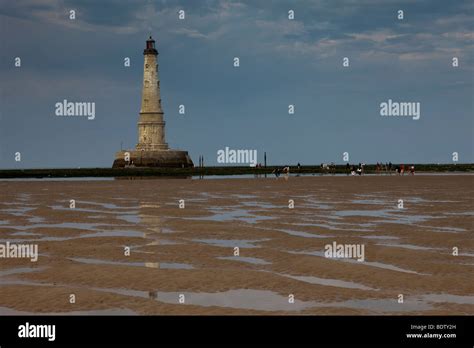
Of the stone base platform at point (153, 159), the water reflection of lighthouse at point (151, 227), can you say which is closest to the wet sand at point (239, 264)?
the water reflection of lighthouse at point (151, 227)

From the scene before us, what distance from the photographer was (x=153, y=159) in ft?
346

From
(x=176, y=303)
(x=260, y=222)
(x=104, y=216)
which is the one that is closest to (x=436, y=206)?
(x=260, y=222)

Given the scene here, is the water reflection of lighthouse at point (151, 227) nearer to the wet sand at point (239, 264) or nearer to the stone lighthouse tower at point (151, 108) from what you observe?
the wet sand at point (239, 264)

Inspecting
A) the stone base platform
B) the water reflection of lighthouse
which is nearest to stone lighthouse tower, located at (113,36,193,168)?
the stone base platform

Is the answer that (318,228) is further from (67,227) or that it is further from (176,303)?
(176,303)

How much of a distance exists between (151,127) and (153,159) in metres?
5.53

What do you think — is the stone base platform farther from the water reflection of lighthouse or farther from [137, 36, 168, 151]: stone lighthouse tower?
the water reflection of lighthouse

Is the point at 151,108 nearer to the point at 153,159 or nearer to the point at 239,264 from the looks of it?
the point at 153,159

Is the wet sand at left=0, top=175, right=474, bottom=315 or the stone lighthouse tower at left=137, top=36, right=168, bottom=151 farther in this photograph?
the stone lighthouse tower at left=137, top=36, right=168, bottom=151

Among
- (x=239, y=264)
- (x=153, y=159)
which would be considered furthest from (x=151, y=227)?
(x=153, y=159)

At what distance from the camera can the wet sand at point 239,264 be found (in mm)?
10969

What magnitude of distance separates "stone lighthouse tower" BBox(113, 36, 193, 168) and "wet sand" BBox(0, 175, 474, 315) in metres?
77.6

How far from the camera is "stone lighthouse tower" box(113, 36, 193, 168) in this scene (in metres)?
105

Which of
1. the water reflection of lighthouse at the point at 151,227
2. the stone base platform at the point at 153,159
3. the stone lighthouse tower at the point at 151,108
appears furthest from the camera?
the stone base platform at the point at 153,159
